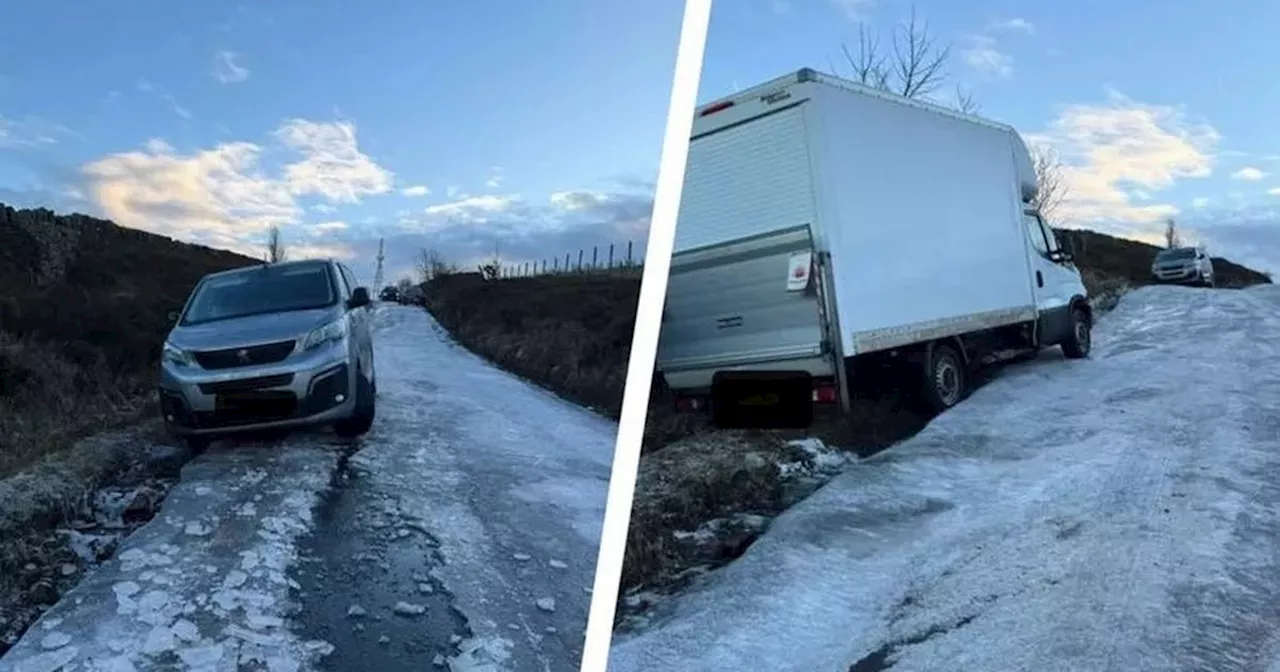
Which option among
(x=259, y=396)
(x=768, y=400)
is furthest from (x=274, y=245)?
(x=768, y=400)

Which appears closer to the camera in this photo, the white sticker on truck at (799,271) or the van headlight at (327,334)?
the van headlight at (327,334)

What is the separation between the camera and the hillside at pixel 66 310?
172 cm

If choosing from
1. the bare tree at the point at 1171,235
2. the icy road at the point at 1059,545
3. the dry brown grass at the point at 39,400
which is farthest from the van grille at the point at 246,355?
the bare tree at the point at 1171,235

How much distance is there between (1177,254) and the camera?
2.14 metres

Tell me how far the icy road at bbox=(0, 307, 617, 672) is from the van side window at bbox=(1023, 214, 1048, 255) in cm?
229

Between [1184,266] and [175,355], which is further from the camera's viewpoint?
[1184,266]

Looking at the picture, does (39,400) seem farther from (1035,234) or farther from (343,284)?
(1035,234)

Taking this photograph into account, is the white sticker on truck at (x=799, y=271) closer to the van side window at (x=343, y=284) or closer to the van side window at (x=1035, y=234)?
the van side window at (x=1035, y=234)

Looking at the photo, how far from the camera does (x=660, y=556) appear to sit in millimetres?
2746

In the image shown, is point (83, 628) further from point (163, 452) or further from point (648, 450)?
point (648, 450)

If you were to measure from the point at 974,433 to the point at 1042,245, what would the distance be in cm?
158

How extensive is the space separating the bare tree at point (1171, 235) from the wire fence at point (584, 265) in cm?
104

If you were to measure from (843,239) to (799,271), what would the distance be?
0.20 meters

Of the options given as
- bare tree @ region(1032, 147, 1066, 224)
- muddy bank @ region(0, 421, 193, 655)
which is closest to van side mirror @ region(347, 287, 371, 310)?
muddy bank @ region(0, 421, 193, 655)
